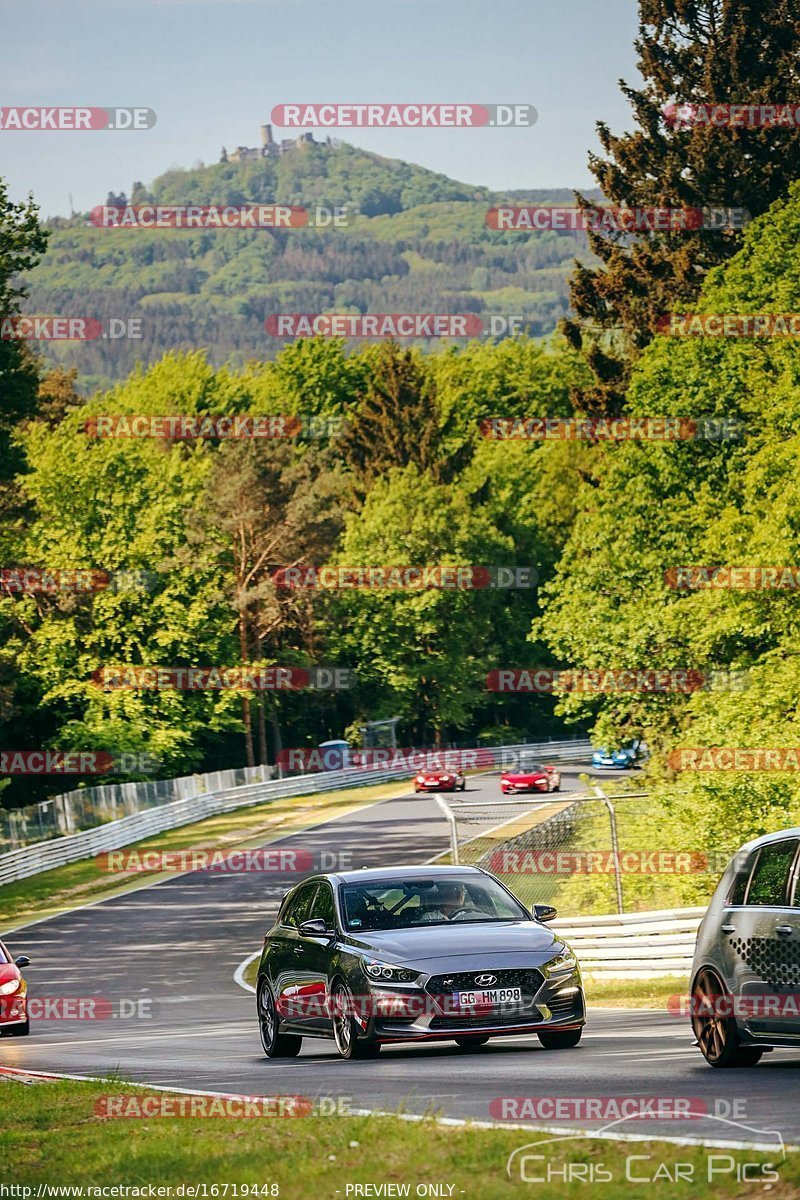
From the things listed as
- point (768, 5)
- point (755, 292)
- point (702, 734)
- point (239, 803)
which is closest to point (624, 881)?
point (702, 734)

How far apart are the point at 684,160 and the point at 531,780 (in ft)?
79.7

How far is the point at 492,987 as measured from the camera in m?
13.9

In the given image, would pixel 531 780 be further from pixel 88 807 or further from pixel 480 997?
pixel 480 997

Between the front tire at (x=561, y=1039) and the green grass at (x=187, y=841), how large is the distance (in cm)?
3037

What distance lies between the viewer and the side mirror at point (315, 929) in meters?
15.2

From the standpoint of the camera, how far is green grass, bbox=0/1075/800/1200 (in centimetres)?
773

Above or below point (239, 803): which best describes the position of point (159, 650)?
above

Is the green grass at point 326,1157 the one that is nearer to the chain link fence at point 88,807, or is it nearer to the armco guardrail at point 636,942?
the armco guardrail at point 636,942

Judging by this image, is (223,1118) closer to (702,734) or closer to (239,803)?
(702,734)

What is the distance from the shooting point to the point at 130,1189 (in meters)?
8.34

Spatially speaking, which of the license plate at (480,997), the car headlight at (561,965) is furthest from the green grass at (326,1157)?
the car headlight at (561,965)

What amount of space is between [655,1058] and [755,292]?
37761mm

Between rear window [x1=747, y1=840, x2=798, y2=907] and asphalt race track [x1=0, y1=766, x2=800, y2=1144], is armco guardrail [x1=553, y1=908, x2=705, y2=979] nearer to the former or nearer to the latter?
asphalt race track [x1=0, y1=766, x2=800, y2=1144]

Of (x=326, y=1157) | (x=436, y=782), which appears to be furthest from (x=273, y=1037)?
(x=436, y=782)
